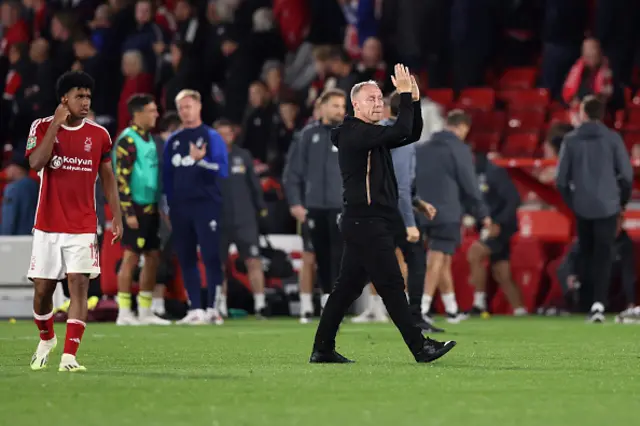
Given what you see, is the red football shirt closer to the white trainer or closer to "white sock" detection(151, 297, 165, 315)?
the white trainer

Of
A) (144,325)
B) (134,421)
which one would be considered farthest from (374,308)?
(134,421)

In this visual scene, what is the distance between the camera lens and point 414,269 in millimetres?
14242

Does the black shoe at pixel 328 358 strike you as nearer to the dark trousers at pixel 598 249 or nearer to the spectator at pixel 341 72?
the dark trousers at pixel 598 249

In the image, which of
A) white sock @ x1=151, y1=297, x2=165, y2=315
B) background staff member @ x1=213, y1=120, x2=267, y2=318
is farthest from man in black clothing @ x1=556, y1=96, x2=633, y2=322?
white sock @ x1=151, y1=297, x2=165, y2=315

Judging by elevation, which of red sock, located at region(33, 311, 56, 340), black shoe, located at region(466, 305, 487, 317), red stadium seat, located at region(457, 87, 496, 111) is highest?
red stadium seat, located at region(457, 87, 496, 111)

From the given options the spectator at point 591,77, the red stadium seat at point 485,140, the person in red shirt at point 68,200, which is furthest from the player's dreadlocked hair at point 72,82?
the red stadium seat at point 485,140

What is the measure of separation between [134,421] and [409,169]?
7.60 m

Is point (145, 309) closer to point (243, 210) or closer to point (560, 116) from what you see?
point (243, 210)

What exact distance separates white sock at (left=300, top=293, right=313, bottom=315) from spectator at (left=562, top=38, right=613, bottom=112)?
Answer: 15.5 feet

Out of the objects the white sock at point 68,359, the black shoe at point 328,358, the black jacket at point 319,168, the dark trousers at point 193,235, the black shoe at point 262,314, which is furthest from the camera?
the black shoe at point 262,314

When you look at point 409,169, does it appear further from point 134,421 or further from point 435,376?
point 134,421

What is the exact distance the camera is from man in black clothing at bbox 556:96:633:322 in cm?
1580

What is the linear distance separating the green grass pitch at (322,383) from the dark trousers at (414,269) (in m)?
1.40

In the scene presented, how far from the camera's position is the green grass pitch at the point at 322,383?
646cm
